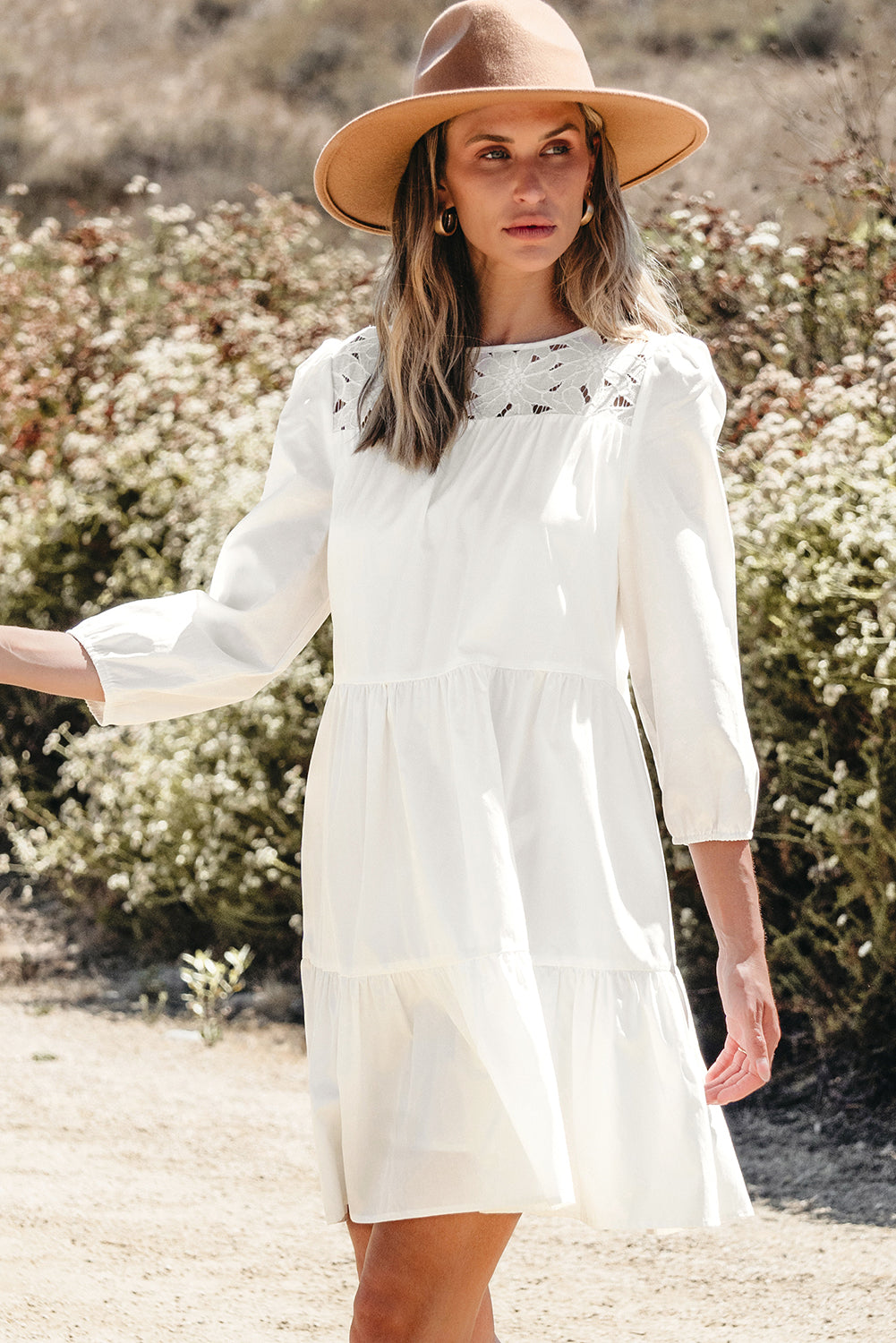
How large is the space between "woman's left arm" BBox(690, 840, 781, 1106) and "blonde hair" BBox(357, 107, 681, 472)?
1.79ft

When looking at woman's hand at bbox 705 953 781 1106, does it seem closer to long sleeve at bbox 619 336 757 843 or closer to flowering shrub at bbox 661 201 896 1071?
long sleeve at bbox 619 336 757 843

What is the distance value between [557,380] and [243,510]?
3087 millimetres

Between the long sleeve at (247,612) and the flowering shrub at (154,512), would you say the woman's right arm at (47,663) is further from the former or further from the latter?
the flowering shrub at (154,512)

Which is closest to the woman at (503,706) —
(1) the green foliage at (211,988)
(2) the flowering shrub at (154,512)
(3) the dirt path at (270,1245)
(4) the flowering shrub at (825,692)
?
(3) the dirt path at (270,1245)

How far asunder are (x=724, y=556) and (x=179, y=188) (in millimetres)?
17348

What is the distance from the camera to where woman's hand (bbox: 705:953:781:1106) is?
1.64 m

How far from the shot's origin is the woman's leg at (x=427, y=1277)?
1.55 meters

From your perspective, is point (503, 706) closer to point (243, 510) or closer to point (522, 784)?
point (522, 784)

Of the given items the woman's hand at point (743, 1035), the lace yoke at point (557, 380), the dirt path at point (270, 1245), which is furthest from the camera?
the dirt path at point (270, 1245)

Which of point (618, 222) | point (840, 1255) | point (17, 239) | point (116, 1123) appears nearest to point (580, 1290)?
point (840, 1255)

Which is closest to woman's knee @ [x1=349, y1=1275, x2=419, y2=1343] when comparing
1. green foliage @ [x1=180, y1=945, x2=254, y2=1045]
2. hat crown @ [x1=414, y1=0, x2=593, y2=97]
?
hat crown @ [x1=414, y1=0, x2=593, y2=97]

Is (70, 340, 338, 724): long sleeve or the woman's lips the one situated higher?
the woman's lips

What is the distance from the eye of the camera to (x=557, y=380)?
180 cm

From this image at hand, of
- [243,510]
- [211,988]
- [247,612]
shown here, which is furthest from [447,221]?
[211,988]
